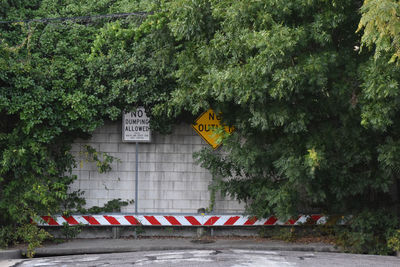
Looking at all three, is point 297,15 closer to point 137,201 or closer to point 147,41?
point 147,41

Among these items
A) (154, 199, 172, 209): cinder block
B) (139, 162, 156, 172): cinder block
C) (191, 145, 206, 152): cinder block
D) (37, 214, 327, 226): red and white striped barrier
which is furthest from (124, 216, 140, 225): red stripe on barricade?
(191, 145, 206, 152): cinder block

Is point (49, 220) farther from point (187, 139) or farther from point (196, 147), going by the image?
point (196, 147)

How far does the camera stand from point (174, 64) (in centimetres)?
1161

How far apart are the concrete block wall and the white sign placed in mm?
542

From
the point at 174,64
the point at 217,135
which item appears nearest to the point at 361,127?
the point at 217,135

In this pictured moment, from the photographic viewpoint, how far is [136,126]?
1283 centimetres

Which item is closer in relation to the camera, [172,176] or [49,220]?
[49,220]

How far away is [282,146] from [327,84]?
1638mm

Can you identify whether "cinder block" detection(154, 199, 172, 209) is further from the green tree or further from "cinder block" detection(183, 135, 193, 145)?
the green tree

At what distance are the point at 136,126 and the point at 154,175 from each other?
1.45 metres

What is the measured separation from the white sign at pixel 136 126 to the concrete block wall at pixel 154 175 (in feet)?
1.78

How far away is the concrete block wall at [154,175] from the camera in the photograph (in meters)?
13.3

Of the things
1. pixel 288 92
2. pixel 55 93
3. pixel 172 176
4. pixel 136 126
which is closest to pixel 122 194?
pixel 172 176

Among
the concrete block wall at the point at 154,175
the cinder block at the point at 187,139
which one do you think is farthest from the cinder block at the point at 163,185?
the cinder block at the point at 187,139
